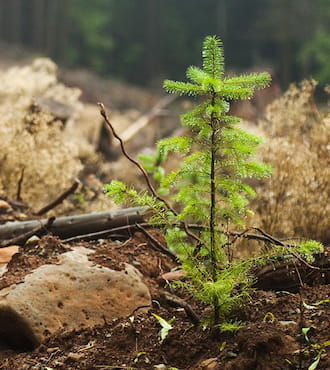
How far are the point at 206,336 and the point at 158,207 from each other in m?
0.71

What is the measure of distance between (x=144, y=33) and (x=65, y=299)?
3487 centimetres

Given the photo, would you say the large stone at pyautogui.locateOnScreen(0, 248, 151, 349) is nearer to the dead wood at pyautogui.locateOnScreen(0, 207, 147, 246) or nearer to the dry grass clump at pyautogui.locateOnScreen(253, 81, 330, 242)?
the dead wood at pyautogui.locateOnScreen(0, 207, 147, 246)

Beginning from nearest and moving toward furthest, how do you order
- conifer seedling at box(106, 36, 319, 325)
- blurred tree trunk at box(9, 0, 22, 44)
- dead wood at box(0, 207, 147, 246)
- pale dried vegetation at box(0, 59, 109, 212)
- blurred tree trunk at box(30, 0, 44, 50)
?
1. conifer seedling at box(106, 36, 319, 325)
2. dead wood at box(0, 207, 147, 246)
3. pale dried vegetation at box(0, 59, 109, 212)
4. blurred tree trunk at box(30, 0, 44, 50)
5. blurred tree trunk at box(9, 0, 22, 44)

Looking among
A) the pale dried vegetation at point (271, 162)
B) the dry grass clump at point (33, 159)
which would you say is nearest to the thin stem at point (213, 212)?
the pale dried vegetation at point (271, 162)

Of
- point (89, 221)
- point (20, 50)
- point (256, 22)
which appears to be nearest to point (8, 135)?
point (89, 221)

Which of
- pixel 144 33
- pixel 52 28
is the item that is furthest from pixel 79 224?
pixel 144 33

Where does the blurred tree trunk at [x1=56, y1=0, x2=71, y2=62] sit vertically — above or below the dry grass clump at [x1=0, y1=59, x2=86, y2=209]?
above

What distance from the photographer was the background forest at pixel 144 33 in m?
34.1

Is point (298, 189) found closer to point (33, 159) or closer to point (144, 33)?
point (33, 159)

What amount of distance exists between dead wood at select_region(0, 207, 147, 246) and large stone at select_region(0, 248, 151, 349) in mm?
846

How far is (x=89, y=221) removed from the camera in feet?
16.5

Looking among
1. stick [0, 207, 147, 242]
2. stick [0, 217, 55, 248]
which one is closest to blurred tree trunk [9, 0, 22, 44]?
stick [0, 207, 147, 242]

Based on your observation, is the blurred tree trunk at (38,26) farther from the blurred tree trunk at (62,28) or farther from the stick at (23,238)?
the stick at (23,238)

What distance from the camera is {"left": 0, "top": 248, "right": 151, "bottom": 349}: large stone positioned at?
3.52 meters
